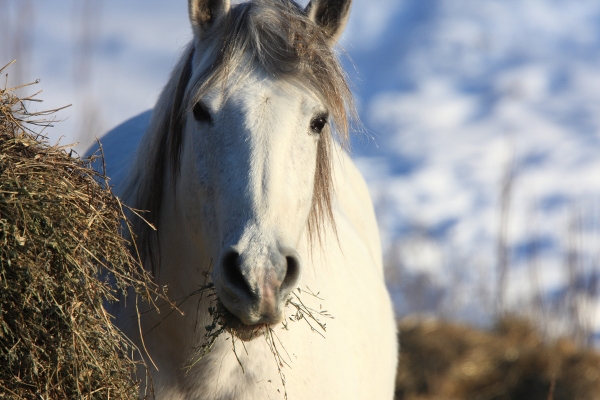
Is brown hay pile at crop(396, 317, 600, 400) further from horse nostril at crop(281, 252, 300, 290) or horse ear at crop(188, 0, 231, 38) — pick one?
horse ear at crop(188, 0, 231, 38)

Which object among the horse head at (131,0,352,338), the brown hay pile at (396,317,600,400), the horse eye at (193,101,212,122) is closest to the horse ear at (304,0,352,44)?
the horse head at (131,0,352,338)

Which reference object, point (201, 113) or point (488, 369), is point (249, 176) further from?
point (488, 369)

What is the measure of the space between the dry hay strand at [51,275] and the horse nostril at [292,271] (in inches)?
21.3

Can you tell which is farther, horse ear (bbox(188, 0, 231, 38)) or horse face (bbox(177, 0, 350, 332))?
horse ear (bbox(188, 0, 231, 38))

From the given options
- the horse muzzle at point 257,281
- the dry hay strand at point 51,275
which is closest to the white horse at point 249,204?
the horse muzzle at point 257,281

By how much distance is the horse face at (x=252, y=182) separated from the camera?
5.70ft

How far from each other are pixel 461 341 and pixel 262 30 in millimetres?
4605

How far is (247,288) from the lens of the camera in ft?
5.66

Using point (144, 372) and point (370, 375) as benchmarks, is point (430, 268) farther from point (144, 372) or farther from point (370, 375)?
point (144, 372)

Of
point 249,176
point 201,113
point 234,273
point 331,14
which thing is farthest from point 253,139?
point 331,14

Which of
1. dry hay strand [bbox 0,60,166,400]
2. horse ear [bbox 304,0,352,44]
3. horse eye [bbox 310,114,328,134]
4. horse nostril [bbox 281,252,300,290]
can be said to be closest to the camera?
dry hay strand [bbox 0,60,166,400]

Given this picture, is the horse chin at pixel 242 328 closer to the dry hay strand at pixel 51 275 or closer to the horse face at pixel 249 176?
the horse face at pixel 249 176

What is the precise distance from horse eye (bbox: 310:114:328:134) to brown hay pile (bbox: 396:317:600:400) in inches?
154

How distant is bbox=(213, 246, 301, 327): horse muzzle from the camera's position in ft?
5.59
